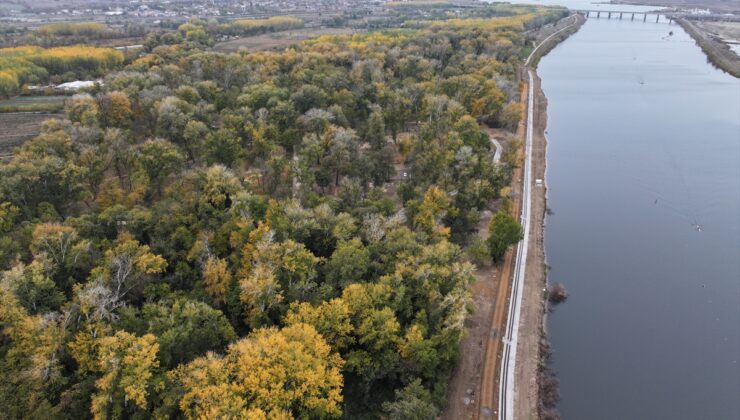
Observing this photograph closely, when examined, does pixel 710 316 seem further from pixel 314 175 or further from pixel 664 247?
pixel 314 175

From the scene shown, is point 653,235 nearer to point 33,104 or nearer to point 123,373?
point 123,373

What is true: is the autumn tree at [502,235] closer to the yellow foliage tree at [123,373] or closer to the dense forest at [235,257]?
the dense forest at [235,257]

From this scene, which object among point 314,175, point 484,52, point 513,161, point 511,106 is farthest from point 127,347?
point 484,52

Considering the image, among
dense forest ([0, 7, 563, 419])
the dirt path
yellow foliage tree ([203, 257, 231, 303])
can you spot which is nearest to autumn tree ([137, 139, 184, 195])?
dense forest ([0, 7, 563, 419])

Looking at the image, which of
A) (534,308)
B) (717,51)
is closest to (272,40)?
(534,308)

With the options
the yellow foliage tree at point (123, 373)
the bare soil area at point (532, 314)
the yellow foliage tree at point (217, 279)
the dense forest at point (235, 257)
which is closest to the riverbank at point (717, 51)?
the bare soil area at point (532, 314)

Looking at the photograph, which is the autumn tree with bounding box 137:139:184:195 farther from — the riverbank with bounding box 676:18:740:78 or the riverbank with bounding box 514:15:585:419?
the riverbank with bounding box 676:18:740:78
